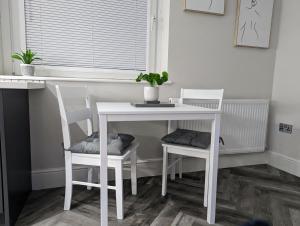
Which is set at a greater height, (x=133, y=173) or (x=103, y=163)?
(x=103, y=163)

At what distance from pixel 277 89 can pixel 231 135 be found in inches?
31.9

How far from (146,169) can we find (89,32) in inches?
56.0

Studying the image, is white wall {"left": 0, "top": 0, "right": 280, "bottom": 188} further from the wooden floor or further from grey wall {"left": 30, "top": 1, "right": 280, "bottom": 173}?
the wooden floor

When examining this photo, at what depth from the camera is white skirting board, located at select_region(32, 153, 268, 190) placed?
6.39 ft

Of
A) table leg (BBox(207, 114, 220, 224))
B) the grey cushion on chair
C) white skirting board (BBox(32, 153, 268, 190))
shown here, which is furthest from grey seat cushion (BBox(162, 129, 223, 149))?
white skirting board (BBox(32, 153, 268, 190))

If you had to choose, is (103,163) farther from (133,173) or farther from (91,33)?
(91,33)

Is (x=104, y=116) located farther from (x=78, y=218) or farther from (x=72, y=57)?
(x=72, y=57)

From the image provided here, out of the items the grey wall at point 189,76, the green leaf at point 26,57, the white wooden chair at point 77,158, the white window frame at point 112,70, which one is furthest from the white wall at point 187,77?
the white wooden chair at point 77,158

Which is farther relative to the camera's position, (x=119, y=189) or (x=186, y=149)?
(x=186, y=149)

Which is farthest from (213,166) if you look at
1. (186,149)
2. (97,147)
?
(97,147)

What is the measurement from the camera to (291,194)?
6.45 ft

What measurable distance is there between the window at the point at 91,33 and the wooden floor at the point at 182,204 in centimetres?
117

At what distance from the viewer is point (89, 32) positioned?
209 centimetres


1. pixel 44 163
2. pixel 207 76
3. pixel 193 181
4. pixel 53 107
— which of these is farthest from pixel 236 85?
pixel 44 163
